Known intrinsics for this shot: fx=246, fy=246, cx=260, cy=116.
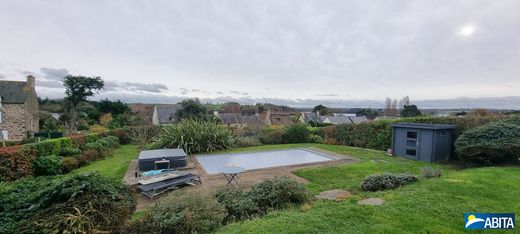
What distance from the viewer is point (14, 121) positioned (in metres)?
22.1

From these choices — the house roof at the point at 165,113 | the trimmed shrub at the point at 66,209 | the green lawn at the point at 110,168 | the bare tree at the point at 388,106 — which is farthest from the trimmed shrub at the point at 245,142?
the bare tree at the point at 388,106

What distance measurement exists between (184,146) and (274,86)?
523 inches

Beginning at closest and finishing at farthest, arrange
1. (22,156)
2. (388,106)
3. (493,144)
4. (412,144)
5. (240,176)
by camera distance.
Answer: (240,176)
(493,144)
(22,156)
(412,144)
(388,106)

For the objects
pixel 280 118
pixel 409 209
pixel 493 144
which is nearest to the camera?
pixel 409 209

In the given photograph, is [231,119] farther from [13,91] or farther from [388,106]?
[388,106]

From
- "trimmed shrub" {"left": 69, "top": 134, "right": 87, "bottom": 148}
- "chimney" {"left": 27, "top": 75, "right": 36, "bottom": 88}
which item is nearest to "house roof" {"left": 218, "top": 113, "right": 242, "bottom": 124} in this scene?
"chimney" {"left": 27, "top": 75, "right": 36, "bottom": 88}

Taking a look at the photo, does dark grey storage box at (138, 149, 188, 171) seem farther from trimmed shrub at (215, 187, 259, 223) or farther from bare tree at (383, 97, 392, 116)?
bare tree at (383, 97, 392, 116)

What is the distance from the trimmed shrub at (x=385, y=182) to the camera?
18.6ft

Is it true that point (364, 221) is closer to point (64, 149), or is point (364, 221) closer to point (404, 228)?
point (404, 228)

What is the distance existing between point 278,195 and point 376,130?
36.0 feet

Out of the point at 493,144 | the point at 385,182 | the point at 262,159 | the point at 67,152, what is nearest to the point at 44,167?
the point at 67,152

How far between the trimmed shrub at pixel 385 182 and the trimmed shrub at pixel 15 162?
1143 centimetres

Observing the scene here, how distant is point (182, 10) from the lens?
11531 millimetres

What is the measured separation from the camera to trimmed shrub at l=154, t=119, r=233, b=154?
12.6m
